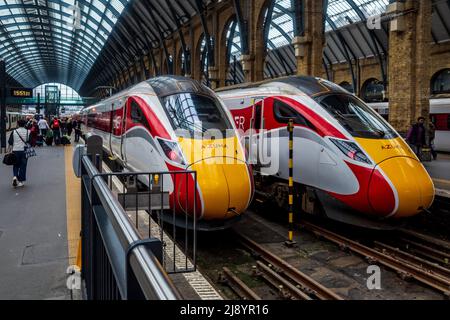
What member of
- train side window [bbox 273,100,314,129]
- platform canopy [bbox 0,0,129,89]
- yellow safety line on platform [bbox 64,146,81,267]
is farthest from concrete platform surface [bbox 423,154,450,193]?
platform canopy [bbox 0,0,129,89]

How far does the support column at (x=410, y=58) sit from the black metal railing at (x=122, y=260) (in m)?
12.5

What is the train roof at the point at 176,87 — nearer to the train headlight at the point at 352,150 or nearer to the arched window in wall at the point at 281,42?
the train headlight at the point at 352,150

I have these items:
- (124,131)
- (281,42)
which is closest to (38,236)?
(124,131)

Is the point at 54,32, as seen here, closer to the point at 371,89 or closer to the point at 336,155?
the point at 371,89

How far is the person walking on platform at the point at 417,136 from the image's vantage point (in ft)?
39.9

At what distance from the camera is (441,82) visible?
2909cm

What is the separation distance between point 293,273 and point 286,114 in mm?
3538

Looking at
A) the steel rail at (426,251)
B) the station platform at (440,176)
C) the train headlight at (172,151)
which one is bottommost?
the steel rail at (426,251)

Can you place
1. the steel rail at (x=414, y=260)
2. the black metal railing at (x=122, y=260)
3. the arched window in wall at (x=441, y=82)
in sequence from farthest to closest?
the arched window in wall at (x=441, y=82), the steel rail at (x=414, y=260), the black metal railing at (x=122, y=260)

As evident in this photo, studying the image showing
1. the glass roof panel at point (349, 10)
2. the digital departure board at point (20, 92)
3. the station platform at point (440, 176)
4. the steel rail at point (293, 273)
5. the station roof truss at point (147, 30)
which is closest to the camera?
the steel rail at point (293, 273)

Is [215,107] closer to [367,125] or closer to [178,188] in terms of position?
[178,188]

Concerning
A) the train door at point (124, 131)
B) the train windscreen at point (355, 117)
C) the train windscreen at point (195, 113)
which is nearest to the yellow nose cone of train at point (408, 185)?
the train windscreen at point (355, 117)

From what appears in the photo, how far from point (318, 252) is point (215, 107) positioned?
3048 mm

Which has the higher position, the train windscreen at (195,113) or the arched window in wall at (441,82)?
the arched window in wall at (441,82)
